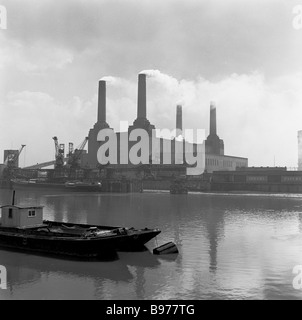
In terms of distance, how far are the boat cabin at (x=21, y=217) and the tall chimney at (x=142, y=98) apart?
150931 mm

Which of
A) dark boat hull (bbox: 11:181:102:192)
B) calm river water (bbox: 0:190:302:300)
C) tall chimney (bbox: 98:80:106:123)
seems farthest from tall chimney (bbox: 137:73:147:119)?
calm river water (bbox: 0:190:302:300)

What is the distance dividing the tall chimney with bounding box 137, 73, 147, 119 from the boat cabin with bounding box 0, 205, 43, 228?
151 metres

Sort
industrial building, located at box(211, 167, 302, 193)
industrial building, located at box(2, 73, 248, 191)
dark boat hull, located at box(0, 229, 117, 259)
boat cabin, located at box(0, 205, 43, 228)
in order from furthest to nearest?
industrial building, located at box(2, 73, 248, 191) → industrial building, located at box(211, 167, 302, 193) → boat cabin, located at box(0, 205, 43, 228) → dark boat hull, located at box(0, 229, 117, 259)

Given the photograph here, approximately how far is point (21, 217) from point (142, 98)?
6129 inches

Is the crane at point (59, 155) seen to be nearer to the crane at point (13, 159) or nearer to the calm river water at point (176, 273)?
the crane at point (13, 159)

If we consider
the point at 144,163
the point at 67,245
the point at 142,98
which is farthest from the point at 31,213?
the point at 142,98

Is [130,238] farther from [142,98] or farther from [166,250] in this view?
[142,98]

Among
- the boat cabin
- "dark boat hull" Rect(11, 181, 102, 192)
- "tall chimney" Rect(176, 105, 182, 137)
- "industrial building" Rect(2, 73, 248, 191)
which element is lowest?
"dark boat hull" Rect(11, 181, 102, 192)

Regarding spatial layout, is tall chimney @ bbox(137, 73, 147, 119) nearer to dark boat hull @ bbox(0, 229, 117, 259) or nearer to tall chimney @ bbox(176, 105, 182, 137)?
tall chimney @ bbox(176, 105, 182, 137)

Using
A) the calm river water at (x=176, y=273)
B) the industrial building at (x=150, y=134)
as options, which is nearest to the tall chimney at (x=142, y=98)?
the industrial building at (x=150, y=134)

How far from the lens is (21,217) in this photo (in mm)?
25344

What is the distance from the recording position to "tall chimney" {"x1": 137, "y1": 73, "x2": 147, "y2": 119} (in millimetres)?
171750

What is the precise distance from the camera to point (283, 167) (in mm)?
166375
